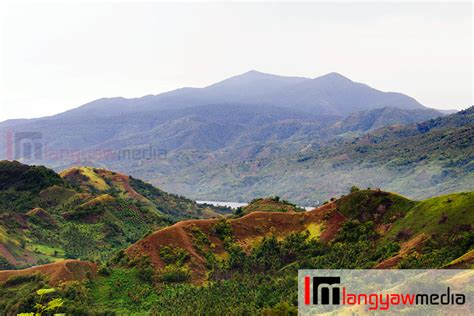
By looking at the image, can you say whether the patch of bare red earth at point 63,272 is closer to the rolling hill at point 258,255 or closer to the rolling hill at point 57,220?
the rolling hill at point 258,255

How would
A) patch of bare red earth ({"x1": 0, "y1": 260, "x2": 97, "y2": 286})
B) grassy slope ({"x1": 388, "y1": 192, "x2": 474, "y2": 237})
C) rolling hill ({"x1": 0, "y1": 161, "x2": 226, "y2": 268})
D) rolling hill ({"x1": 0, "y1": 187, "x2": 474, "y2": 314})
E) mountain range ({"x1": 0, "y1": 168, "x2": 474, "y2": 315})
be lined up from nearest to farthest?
1. mountain range ({"x1": 0, "y1": 168, "x2": 474, "y2": 315})
2. rolling hill ({"x1": 0, "y1": 187, "x2": 474, "y2": 314})
3. grassy slope ({"x1": 388, "y1": 192, "x2": 474, "y2": 237})
4. patch of bare red earth ({"x1": 0, "y1": 260, "x2": 97, "y2": 286})
5. rolling hill ({"x1": 0, "y1": 161, "x2": 226, "y2": 268})

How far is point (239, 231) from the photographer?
93500 mm

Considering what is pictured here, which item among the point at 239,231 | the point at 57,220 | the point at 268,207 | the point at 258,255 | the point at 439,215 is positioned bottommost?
the point at 57,220

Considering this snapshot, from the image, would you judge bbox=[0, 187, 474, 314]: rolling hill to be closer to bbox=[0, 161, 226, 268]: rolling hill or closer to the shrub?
the shrub

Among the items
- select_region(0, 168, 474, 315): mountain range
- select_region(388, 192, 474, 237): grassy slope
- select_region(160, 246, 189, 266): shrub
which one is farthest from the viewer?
select_region(160, 246, 189, 266): shrub

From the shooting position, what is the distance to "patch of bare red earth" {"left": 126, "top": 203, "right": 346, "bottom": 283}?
276 feet

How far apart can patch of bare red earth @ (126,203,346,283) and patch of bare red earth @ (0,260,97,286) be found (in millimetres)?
7908

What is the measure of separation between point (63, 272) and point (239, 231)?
29.3 metres

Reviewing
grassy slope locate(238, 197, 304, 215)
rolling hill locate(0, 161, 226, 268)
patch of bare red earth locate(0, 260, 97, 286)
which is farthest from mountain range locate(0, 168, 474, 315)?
grassy slope locate(238, 197, 304, 215)

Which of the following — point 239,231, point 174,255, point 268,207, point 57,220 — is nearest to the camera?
point 174,255

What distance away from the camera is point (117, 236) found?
436ft

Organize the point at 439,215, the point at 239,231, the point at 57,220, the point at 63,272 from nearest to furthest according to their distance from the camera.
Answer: the point at 439,215, the point at 63,272, the point at 239,231, the point at 57,220

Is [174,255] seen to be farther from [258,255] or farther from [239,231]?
[239,231]

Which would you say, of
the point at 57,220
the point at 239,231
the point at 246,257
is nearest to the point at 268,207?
the point at 239,231
